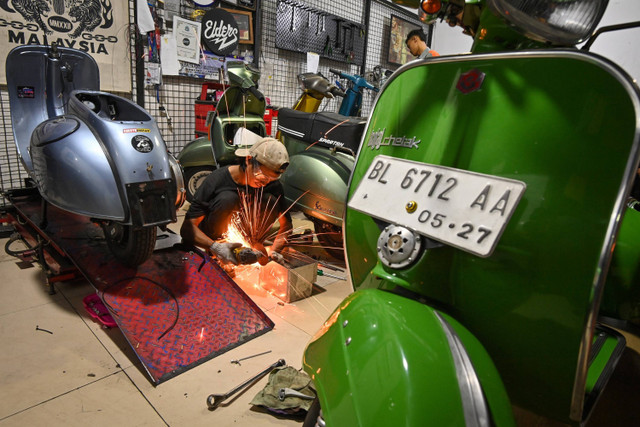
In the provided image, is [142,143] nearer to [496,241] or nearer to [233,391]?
[233,391]

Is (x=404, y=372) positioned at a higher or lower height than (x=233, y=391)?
higher

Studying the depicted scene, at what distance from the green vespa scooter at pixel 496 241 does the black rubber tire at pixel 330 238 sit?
2191 mm

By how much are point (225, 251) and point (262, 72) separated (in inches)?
148

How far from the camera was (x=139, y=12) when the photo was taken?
408 centimetres

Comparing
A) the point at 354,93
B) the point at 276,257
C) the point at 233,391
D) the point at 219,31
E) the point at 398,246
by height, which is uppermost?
the point at 219,31

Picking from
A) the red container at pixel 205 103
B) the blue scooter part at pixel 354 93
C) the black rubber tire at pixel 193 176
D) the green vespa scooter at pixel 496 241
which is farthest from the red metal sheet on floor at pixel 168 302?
the blue scooter part at pixel 354 93

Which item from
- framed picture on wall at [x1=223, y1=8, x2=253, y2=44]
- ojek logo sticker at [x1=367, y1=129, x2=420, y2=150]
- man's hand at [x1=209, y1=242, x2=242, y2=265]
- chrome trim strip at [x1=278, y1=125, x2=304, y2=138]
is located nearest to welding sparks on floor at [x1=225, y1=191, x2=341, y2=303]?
man's hand at [x1=209, y1=242, x2=242, y2=265]

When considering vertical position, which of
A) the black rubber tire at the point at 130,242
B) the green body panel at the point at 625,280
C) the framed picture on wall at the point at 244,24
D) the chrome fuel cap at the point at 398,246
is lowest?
the black rubber tire at the point at 130,242

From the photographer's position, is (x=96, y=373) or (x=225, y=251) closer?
(x=96, y=373)

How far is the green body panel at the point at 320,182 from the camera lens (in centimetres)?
287

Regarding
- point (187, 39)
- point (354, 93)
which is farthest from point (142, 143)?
point (187, 39)

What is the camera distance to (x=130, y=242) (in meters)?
Result: 2.03

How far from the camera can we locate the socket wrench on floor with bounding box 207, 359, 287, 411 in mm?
1588

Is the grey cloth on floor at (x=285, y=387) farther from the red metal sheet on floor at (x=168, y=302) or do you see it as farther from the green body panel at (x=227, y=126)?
the green body panel at (x=227, y=126)
